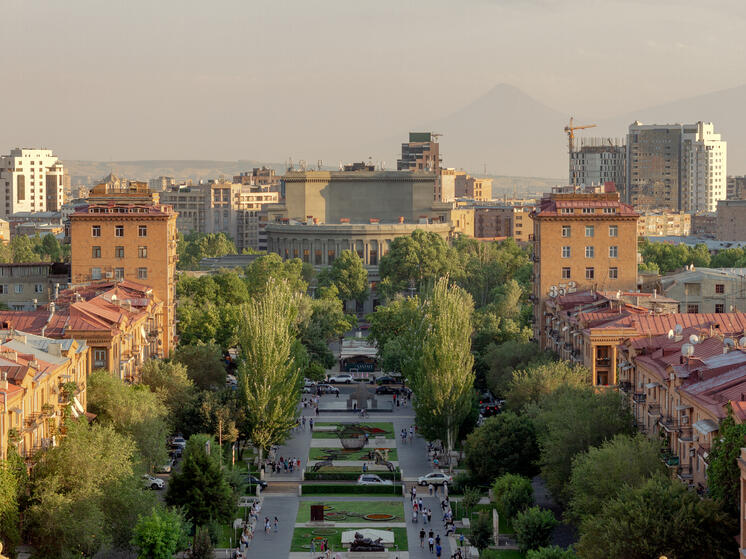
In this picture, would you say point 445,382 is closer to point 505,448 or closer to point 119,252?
point 505,448

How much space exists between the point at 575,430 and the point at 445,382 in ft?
67.1

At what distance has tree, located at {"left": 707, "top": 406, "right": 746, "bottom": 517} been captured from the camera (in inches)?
2066

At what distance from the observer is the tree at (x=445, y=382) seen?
91562mm

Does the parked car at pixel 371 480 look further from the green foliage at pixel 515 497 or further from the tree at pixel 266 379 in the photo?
the green foliage at pixel 515 497

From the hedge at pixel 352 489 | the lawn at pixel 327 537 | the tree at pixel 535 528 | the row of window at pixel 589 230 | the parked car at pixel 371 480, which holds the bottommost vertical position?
the lawn at pixel 327 537

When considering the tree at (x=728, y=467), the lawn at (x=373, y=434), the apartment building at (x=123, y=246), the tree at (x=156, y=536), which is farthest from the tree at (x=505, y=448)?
the apartment building at (x=123, y=246)

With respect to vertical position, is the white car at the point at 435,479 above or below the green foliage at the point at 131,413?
below

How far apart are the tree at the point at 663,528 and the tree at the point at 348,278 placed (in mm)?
132105

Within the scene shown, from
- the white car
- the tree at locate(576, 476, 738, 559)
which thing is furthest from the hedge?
the tree at locate(576, 476, 738, 559)

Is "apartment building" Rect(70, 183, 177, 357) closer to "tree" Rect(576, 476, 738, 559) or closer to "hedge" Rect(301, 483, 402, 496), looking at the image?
"hedge" Rect(301, 483, 402, 496)

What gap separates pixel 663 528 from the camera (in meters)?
53.6

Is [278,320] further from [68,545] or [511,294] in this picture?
[511,294]

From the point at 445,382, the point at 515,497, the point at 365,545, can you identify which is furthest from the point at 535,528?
the point at 445,382

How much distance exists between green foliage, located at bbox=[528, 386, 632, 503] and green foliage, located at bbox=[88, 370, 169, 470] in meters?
22.0
